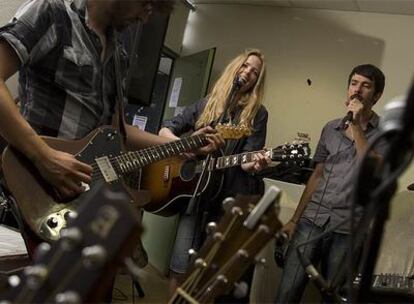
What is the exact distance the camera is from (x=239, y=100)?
234 centimetres

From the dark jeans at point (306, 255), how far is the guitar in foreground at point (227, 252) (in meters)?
1.33

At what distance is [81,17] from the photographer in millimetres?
1525

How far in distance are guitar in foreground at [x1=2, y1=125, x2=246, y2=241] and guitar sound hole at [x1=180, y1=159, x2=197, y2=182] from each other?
0.67m

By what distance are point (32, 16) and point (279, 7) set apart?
10.1 ft

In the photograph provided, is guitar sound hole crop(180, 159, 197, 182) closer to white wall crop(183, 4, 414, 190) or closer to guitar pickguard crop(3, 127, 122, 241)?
guitar pickguard crop(3, 127, 122, 241)

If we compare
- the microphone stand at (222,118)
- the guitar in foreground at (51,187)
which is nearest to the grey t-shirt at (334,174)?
the microphone stand at (222,118)

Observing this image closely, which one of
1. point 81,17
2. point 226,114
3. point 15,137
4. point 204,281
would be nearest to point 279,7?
point 226,114

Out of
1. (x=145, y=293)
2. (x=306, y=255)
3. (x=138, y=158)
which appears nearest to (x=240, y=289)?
(x=138, y=158)

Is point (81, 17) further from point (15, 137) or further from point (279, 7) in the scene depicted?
point (279, 7)

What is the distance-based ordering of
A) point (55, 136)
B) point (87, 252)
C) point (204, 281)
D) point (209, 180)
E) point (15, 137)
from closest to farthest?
point (87, 252) < point (204, 281) < point (15, 137) < point (55, 136) < point (209, 180)

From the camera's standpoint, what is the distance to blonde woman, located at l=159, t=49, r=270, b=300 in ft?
7.28

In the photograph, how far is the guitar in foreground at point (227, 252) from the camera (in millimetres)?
801

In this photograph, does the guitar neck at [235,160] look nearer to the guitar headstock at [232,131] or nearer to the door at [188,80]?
the guitar headstock at [232,131]

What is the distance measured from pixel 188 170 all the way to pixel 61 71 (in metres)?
1.00
